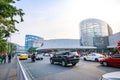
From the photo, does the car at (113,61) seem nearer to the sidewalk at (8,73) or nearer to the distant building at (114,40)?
the sidewalk at (8,73)

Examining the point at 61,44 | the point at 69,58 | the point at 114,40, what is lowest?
the point at 69,58

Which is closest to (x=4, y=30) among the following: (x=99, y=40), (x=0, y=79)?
(x=0, y=79)

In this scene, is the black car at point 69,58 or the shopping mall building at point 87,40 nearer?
the black car at point 69,58

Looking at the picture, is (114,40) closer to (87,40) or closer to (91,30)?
(87,40)

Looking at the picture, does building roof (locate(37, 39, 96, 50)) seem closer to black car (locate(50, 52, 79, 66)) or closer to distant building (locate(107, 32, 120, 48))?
distant building (locate(107, 32, 120, 48))

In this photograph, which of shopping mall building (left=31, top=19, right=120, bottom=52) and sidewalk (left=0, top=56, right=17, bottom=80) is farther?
shopping mall building (left=31, top=19, right=120, bottom=52)

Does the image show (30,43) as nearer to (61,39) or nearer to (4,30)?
(61,39)

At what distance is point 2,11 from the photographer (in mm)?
8695

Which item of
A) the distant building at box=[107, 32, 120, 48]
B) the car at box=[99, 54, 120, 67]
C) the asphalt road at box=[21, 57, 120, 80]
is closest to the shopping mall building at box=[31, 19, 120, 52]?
the distant building at box=[107, 32, 120, 48]

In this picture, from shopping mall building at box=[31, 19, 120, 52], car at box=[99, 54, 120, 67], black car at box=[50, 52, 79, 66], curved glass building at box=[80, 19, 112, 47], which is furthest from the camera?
curved glass building at box=[80, 19, 112, 47]

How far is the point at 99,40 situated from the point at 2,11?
98.1 meters

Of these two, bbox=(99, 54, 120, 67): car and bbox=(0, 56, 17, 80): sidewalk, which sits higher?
bbox=(99, 54, 120, 67): car

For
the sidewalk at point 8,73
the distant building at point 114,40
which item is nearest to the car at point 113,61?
the sidewalk at point 8,73

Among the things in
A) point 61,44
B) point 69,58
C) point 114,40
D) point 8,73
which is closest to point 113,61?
point 69,58
